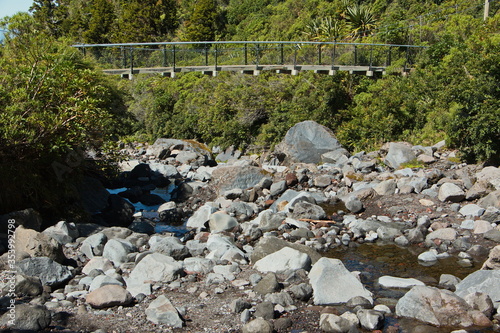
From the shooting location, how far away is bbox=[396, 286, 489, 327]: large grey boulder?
633cm

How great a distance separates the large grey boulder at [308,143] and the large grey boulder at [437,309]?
10.6 meters

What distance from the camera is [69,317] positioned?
6152 millimetres

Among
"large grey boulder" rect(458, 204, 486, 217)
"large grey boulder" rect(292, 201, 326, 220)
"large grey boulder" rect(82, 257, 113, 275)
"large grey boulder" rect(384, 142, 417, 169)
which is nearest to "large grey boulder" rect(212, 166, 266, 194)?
"large grey boulder" rect(292, 201, 326, 220)

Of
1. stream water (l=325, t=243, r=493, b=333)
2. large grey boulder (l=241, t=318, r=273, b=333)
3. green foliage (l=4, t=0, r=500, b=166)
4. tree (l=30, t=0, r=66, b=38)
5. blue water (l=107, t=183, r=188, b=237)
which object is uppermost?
tree (l=30, t=0, r=66, b=38)

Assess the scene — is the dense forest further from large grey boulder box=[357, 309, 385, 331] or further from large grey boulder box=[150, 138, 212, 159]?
large grey boulder box=[357, 309, 385, 331]

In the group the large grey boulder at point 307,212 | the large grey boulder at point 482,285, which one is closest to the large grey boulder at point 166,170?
the large grey boulder at point 307,212

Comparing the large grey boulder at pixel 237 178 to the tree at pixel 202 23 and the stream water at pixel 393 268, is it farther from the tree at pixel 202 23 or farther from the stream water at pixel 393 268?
the tree at pixel 202 23

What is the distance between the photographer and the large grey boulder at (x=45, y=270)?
7125 millimetres

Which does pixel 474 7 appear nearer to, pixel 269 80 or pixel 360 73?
pixel 360 73

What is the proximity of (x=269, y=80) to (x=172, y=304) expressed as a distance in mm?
16525

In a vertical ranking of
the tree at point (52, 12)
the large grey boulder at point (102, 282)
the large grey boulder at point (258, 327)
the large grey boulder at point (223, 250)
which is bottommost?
Result: the large grey boulder at point (223, 250)

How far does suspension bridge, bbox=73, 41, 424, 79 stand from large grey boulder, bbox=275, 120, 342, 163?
248 cm

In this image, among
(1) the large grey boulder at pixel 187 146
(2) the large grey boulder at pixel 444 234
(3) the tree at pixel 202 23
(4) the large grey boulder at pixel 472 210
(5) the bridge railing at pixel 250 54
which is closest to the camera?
(2) the large grey boulder at pixel 444 234

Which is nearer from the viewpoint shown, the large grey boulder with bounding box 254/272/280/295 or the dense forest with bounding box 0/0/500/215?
the large grey boulder with bounding box 254/272/280/295
